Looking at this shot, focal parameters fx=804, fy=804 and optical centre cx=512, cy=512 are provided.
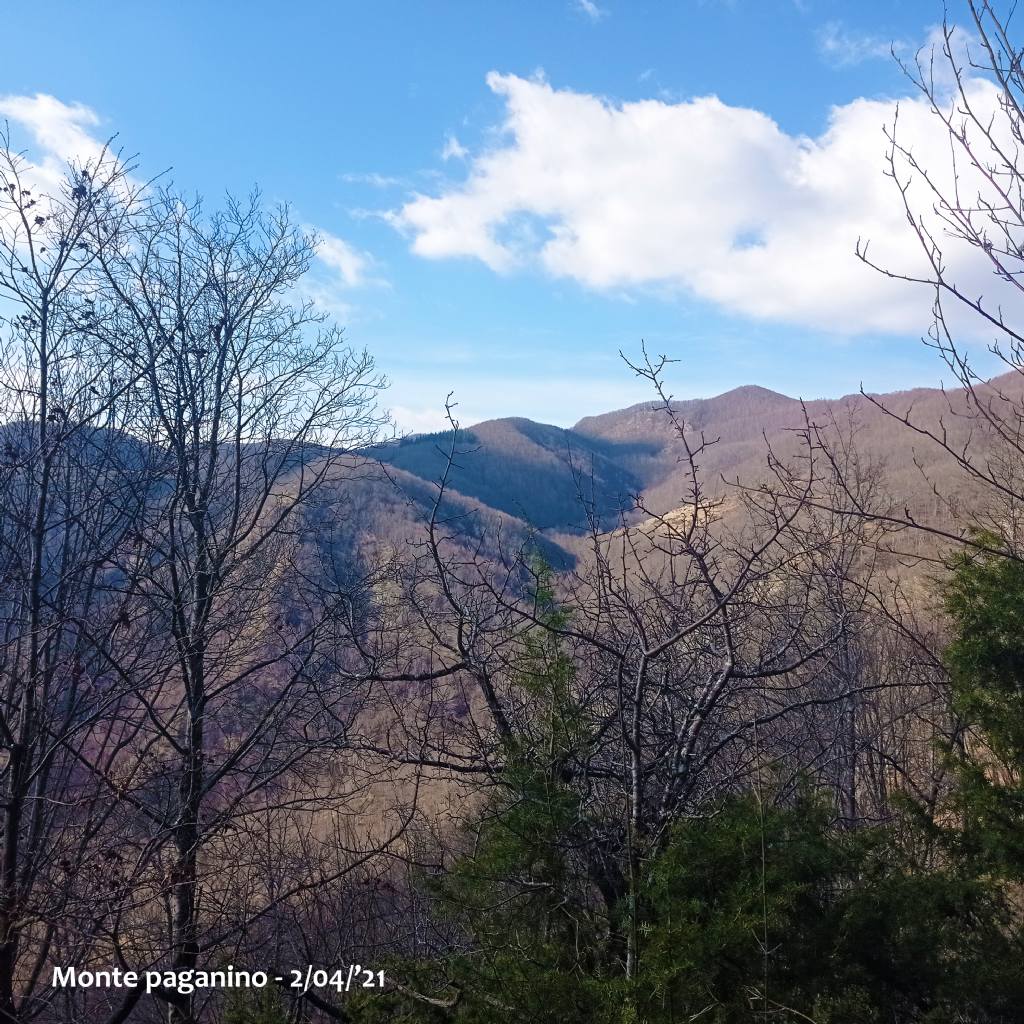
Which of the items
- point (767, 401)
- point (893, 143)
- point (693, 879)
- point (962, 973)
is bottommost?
point (962, 973)

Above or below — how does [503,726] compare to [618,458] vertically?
below

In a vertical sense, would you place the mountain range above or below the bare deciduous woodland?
above

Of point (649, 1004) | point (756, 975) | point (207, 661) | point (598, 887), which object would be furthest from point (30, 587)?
point (756, 975)

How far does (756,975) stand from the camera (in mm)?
3264

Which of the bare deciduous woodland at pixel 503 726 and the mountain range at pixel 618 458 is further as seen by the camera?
the mountain range at pixel 618 458

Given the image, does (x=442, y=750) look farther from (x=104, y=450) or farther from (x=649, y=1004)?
(x=104, y=450)

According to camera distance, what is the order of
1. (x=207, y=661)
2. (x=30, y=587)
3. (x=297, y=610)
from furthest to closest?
(x=297, y=610) → (x=207, y=661) → (x=30, y=587)

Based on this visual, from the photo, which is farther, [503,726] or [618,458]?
[618,458]

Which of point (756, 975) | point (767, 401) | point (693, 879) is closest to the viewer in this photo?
point (756, 975)

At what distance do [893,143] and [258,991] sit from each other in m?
4.91

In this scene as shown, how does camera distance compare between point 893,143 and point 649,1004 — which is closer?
point 649,1004

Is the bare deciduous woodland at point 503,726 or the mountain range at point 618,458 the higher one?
the mountain range at point 618,458

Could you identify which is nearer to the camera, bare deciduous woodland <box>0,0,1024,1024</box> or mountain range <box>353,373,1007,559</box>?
bare deciduous woodland <box>0,0,1024,1024</box>

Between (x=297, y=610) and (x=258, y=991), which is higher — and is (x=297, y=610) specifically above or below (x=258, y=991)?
above
